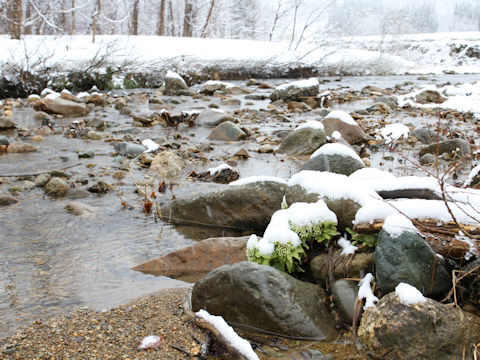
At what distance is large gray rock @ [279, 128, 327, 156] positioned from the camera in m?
7.01

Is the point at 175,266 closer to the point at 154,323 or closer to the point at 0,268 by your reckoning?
the point at 154,323

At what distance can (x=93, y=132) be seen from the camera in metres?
8.15

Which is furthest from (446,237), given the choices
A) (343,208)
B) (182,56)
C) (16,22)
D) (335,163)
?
(16,22)

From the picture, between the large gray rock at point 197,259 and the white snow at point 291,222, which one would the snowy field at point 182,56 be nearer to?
the large gray rock at point 197,259

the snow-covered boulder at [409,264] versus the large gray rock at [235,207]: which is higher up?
the snow-covered boulder at [409,264]

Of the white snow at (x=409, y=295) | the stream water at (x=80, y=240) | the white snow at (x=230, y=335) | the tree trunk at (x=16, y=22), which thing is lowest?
the stream water at (x=80, y=240)

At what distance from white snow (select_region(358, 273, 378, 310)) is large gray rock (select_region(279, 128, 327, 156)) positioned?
14.4ft

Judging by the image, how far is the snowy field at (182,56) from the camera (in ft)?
49.4

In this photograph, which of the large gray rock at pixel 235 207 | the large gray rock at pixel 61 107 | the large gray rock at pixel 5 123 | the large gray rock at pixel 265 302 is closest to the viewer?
the large gray rock at pixel 265 302

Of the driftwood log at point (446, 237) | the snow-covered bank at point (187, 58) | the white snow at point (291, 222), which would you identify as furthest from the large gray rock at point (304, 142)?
the snow-covered bank at point (187, 58)

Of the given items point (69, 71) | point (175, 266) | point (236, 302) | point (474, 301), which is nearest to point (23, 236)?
point (175, 266)

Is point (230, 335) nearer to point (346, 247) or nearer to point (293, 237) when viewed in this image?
point (293, 237)

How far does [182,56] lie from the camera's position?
61.9ft

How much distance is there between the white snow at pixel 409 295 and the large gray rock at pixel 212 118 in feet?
24.7
